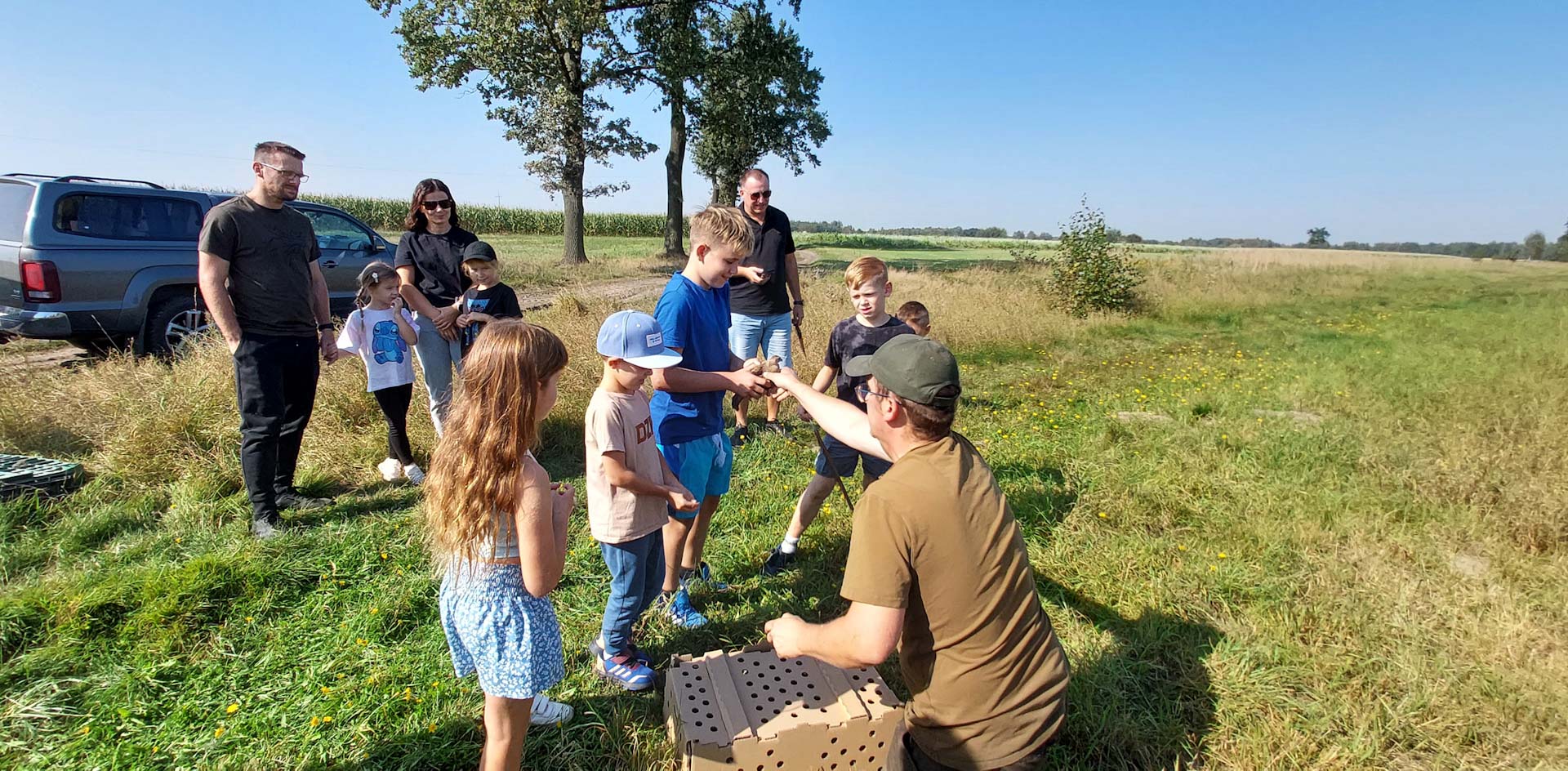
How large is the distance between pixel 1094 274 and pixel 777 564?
12739mm

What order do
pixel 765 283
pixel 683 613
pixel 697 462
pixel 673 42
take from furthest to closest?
pixel 673 42 → pixel 765 283 → pixel 683 613 → pixel 697 462

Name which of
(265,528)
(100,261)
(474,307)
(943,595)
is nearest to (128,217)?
(100,261)

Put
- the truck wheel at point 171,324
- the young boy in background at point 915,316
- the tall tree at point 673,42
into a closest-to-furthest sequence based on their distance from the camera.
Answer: the young boy in background at point 915,316 → the truck wheel at point 171,324 → the tall tree at point 673,42

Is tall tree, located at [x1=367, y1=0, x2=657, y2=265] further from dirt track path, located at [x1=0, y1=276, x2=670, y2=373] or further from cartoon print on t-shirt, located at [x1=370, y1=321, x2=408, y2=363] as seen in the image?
cartoon print on t-shirt, located at [x1=370, y1=321, x2=408, y2=363]

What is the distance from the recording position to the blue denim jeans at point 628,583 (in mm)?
2512

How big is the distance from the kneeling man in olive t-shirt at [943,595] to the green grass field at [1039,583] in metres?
0.94

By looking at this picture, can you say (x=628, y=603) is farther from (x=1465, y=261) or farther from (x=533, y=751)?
(x=1465, y=261)

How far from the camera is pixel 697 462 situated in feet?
9.57

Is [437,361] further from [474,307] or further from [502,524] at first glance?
[502,524]

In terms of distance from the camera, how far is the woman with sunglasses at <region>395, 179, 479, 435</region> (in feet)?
14.4

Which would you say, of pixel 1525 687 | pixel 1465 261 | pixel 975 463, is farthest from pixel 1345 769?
pixel 1465 261

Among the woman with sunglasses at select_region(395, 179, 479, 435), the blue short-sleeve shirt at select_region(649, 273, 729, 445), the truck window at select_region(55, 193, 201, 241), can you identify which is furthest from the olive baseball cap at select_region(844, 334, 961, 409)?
the truck window at select_region(55, 193, 201, 241)

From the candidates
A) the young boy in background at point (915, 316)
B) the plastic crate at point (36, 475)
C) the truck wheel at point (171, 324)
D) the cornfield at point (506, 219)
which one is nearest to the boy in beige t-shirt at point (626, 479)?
the young boy in background at point (915, 316)

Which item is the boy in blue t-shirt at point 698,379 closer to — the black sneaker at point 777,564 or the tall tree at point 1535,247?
the black sneaker at point 777,564
